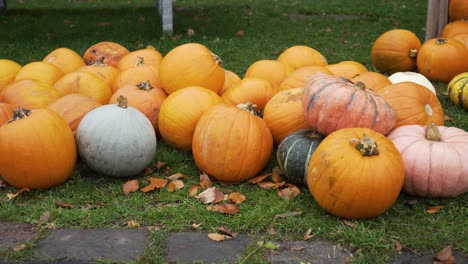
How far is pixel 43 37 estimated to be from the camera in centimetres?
862

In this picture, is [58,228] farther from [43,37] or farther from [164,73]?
[43,37]

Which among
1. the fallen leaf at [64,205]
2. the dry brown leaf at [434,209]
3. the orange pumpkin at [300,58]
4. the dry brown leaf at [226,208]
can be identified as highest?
the orange pumpkin at [300,58]

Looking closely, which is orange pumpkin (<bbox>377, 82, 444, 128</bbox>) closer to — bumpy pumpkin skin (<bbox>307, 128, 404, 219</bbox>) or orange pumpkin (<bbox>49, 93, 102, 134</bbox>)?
bumpy pumpkin skin (<bbox>307, 128, 404, 219</bbox>)

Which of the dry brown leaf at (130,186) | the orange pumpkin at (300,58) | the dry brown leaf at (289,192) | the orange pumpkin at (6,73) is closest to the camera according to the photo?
the dry brown leaf at (289,192)

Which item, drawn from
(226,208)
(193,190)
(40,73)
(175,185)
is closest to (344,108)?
(226,208)

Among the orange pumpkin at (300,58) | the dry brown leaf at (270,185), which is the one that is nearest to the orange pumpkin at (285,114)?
the dry brown leaf at (270,185)

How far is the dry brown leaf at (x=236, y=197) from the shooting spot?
3402 millimetres

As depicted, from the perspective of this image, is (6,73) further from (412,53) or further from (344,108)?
(412,53)

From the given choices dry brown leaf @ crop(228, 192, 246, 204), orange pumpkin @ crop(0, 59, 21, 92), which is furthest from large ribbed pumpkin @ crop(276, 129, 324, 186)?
orange pumpkin @ crop(0, 59, 21, 92)

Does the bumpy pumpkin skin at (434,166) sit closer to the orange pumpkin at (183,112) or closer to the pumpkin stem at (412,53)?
the orange pumpkin at (183,112)

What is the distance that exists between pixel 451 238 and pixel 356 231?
20.8 inches

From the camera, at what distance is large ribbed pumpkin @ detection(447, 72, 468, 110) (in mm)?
5082

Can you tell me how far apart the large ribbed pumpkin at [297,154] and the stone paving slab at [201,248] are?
29.9 inches

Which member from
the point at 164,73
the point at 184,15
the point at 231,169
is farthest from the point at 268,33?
the point at 231,169
